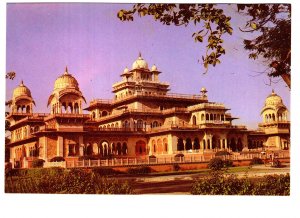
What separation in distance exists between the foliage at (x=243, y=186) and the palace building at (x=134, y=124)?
381 centimetres

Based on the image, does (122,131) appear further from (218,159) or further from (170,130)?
(218,159)

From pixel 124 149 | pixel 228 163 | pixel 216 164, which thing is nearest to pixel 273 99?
pixel 228 163

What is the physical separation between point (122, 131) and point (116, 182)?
29.4 ft

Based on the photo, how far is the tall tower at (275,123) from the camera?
65.5 ft

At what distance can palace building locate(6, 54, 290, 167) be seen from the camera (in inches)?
888

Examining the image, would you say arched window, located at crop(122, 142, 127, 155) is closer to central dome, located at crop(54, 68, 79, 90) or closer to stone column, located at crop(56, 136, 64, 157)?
stone column, located at crop(56, 136, 64, 157)

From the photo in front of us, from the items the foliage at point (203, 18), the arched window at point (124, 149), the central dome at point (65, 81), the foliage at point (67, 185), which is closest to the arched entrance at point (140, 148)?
the arched window at point (124, 149)

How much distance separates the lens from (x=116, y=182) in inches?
735

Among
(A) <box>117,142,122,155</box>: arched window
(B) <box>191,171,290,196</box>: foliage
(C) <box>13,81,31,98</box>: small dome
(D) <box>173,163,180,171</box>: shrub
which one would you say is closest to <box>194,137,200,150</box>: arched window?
(D) <box>173,163,180,171</box>: shrub

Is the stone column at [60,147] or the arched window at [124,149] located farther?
the arched window at [124,149]

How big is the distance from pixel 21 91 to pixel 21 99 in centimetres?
94

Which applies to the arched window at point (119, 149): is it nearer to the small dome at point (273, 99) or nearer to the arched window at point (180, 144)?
the arched window at point (180, 144)

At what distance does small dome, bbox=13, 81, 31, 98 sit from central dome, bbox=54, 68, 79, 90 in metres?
1.35
